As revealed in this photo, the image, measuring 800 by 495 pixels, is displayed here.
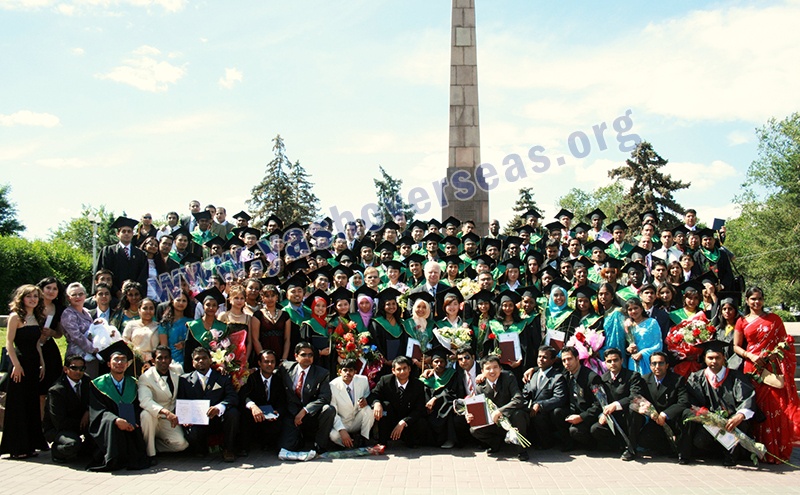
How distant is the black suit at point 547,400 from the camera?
24.3 ft

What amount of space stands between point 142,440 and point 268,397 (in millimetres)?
1418

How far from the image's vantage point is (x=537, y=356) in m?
8.28

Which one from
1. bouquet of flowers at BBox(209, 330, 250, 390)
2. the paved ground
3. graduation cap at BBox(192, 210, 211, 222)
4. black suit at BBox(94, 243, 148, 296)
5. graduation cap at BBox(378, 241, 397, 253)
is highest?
graduation cap at BBox(192, 210, 211, 222)

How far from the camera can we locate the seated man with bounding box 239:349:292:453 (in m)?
7.20

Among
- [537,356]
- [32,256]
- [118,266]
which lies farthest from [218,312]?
[32,256]

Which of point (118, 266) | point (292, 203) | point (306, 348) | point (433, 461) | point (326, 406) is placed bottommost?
point (433, 461)

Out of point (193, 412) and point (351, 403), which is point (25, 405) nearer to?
point (193, 412)

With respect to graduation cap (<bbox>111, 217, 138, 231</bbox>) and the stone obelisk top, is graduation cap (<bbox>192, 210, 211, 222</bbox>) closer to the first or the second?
graduation cap (<bbox>111, 217, 138, 231</bbox>)

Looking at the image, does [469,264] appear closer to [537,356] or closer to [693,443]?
[537,356]

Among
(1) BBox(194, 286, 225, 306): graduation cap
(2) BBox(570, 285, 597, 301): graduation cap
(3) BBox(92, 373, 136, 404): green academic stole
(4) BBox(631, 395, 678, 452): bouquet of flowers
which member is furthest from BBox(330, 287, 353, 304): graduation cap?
(4) BBox(631, 395, 678, 452): bouquet of flowers

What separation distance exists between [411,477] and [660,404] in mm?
2942

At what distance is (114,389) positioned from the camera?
681 centimetres

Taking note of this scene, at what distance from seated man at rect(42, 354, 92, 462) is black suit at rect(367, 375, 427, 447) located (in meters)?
3.12

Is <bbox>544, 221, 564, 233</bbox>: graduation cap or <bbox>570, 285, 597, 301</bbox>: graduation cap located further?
<bbox>544, 221, 564, 233</bbox>: graduation cap
